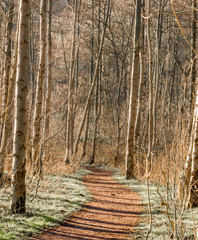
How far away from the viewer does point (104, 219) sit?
5.93 meters

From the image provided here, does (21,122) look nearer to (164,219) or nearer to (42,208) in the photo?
(42,208)

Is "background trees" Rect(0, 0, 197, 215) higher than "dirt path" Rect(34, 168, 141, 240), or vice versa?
"background trees" Rect(0, 0, 197, 215)

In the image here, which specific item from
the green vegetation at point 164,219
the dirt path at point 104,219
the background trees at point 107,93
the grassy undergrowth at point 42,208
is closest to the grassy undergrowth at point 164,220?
the green vegetation at point 164,219

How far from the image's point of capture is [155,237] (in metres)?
4.47

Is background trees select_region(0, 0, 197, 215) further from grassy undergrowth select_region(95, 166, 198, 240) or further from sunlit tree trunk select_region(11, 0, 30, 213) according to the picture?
grassy undergrowth select_region(95, 166, 198, 240)

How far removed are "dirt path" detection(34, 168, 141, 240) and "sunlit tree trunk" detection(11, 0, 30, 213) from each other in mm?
819

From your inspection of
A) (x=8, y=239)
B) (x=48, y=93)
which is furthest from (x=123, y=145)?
(x=8, y=239)

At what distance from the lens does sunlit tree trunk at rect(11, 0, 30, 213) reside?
5.14m

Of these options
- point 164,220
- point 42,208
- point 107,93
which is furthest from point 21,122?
point 107,93

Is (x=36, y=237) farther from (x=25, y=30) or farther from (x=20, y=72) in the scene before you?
(x=25, y=30)

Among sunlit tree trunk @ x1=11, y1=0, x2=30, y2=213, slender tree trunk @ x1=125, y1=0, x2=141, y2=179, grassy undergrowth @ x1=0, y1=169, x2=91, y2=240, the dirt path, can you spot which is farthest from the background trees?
the dirt path

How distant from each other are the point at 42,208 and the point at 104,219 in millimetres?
1287

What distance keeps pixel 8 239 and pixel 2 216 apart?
0.80 meters

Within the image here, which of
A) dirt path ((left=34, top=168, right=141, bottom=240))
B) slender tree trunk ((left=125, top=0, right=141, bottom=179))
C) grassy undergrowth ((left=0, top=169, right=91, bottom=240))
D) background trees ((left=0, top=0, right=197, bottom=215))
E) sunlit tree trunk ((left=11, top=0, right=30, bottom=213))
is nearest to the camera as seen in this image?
background trees ((left=0, top=0, right=197, bottom=215))
